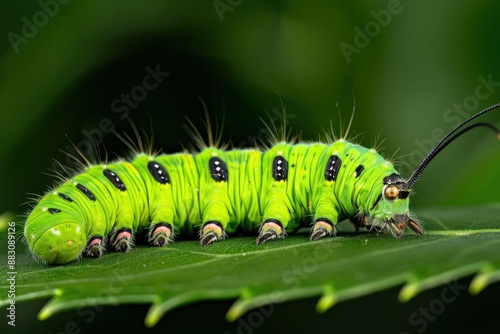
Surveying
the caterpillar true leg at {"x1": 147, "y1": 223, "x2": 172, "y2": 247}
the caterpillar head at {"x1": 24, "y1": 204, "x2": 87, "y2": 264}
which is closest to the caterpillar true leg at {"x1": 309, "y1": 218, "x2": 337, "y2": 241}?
the caterpillar true leg at {"x1": 147, "y1": 223, "x2": 172, "y2": 247}

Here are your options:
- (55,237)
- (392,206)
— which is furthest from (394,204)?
(55,237)

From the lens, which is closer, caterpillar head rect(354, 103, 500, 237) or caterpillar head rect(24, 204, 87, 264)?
caterpillar head rect(24, 204, 87, 264)

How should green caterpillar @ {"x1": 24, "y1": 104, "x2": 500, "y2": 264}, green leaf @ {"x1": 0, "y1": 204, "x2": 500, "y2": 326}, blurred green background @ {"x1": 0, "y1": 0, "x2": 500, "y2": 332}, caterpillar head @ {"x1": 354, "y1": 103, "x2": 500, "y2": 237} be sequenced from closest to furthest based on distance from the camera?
green leaf @ {"x1": 0, "y1": 204, "x2": 500, "y2": 326}
caterpillar head @ {"x1": 354, "y1": 103, "x2": 500, "y2": 237}
green caterpillar @ {"x1": 24, "y1": 104, "x2": 500, "y2": 264}
blurred green background @ {"x1": 0, "y1": 0, "x2": 500, "y2": 332}

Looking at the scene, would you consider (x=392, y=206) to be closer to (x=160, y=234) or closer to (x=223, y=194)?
(x=223, y=194)

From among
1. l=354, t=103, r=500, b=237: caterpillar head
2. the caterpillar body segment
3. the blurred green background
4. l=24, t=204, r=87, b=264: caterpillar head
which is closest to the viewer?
l=24, t=204, r=87, b=264: caterpillar head

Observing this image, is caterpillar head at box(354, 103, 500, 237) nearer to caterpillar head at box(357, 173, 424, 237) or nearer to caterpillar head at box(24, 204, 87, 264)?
caterpillar head at box(357, 173, 424, 237)

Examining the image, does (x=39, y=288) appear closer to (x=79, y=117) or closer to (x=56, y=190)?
(x=56, y=190)
